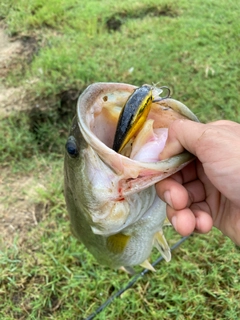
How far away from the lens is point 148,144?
137 centimetres

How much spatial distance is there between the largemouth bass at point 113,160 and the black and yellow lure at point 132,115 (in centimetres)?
4

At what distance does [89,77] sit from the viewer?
3.72 meters

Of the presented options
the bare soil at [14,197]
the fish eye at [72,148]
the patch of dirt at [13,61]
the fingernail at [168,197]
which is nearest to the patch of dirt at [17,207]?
the bare soil at [14,197]

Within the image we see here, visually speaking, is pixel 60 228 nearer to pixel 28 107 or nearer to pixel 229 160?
pixel 28 107

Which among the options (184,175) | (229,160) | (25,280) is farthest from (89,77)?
(229,160)

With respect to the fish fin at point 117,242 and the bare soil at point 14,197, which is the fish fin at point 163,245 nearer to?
the fish fin at point 117,242

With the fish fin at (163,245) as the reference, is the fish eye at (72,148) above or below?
above

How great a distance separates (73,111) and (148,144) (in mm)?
2192

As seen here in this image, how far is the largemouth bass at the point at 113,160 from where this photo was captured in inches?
49.5

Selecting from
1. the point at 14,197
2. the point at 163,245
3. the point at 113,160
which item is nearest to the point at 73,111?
the point at 14,197

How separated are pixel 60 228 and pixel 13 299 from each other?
537 millimetres

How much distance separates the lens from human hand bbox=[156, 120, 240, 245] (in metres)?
1.21

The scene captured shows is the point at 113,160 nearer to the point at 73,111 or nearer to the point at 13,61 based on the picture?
the point at 73,111

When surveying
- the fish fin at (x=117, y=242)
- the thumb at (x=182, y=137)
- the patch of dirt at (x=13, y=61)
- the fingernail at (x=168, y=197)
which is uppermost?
the thumb at (x=182, y=137)
